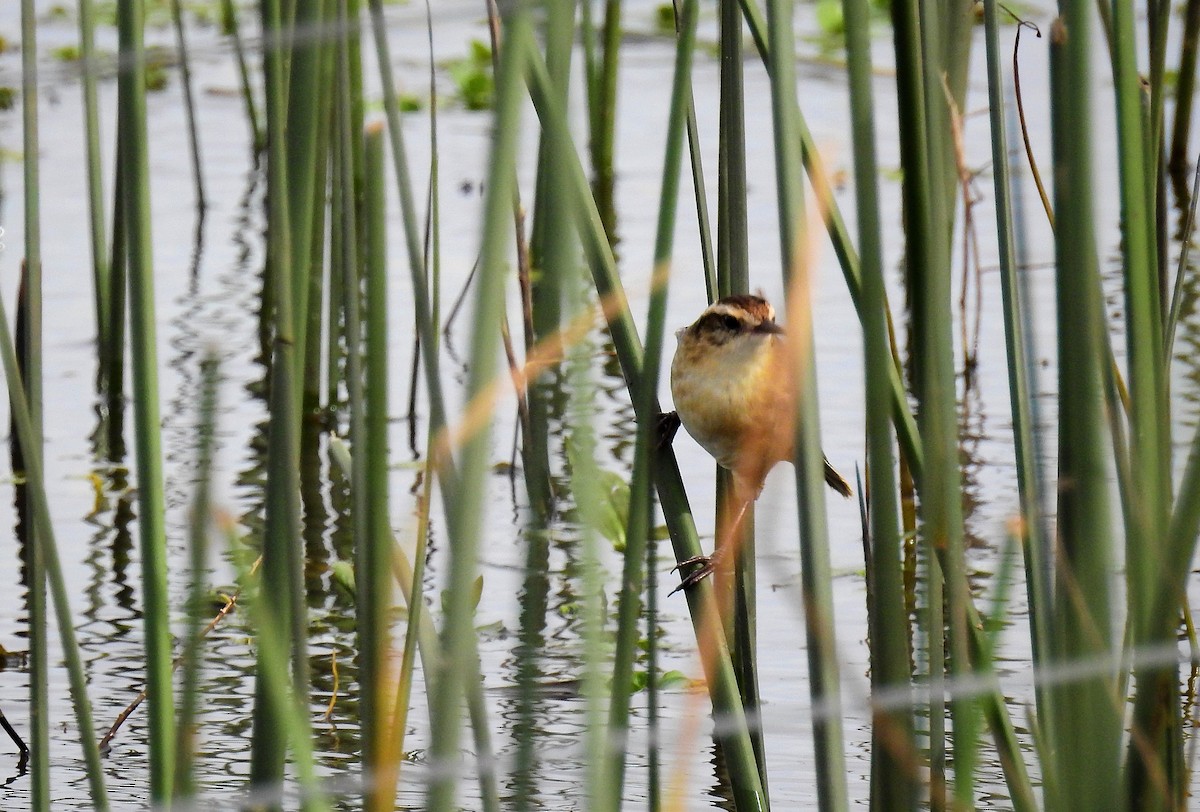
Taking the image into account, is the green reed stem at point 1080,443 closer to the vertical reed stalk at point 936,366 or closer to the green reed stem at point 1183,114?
the vertical reed stalk at point 936,366

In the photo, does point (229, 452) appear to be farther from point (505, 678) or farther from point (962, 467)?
point (962, 467)

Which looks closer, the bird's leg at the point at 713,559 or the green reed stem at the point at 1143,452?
the green reed stem at the point at 1143,452

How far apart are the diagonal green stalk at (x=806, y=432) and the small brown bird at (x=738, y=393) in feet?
2.84

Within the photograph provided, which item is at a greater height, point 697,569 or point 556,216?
point 556,216

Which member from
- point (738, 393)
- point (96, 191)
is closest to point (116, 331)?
point (96, 191)

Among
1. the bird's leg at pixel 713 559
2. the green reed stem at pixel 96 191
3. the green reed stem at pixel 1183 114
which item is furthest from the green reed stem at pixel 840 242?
the green reed stem at pixel 1183 114

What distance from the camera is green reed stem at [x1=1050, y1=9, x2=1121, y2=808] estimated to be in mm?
1436

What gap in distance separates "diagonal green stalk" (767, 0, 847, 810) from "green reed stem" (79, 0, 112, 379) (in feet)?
4.56

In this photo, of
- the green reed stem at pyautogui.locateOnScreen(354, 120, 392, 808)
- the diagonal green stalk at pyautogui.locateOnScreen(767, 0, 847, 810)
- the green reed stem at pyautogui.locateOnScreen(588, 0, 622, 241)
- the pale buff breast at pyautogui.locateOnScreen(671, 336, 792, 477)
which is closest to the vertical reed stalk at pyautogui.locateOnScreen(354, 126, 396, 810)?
the green reed stem at pyautogui.locateOnScreen(354, 120, 392, 808)

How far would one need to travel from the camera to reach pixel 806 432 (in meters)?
1.59

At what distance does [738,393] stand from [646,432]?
1.06m

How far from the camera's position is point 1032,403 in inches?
62.9

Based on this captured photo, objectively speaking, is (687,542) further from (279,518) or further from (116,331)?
(116,331)

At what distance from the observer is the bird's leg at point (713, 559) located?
198cm
